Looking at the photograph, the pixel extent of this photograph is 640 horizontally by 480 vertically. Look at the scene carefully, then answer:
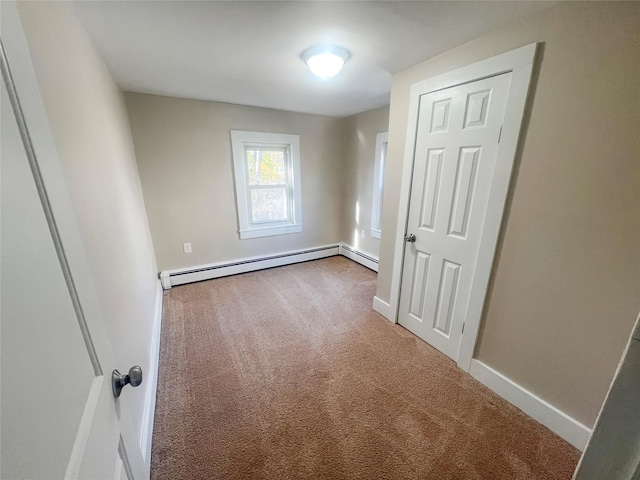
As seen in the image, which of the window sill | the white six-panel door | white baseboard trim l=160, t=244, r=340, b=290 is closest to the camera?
the white six-panel door

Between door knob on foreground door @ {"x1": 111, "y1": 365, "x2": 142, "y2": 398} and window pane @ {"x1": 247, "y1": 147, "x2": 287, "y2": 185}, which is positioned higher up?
window pane @ {"x1": 247, "y1": 147, "x2": 287, "y2": 185}

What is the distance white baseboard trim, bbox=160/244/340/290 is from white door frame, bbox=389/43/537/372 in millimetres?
2051

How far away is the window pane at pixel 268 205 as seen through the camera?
3389 millimetres

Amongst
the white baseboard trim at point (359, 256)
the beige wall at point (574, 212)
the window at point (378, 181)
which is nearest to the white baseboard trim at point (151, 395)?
the beige wall at point (574, 212)

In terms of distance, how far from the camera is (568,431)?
131cm

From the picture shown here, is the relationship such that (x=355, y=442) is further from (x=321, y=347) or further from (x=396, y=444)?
(x=321, y=347)

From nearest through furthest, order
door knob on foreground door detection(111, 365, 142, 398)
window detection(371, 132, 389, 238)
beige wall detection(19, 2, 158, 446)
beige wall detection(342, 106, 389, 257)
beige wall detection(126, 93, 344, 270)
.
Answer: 1. door knob on foreground door detection(111, 365, 142, 398)
2. beige wall detection(19, 2, 158, 446)
3. beige wall detection(126, 93, 344, 270)
4. window detection(371, 132, 389, 238)
5. beige wall detection(342, 106, 389, 257)

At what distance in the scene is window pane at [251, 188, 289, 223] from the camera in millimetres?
3389

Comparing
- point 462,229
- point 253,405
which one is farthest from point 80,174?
point 462,229

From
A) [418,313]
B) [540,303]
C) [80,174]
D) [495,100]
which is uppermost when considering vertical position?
[495,100]

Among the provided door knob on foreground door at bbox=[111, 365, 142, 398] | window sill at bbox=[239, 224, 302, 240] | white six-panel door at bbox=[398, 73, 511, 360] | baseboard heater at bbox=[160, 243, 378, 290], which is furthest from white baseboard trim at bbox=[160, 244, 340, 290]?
door knob on foreground door at bbox=[111, 365, 142, 398]

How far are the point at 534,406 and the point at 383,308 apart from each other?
1186 millimetres

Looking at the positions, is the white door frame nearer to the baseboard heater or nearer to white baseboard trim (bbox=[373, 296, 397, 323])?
white baseboard trim (bbox=[373, 296, 397, 323])

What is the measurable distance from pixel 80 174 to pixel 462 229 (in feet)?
6.53
